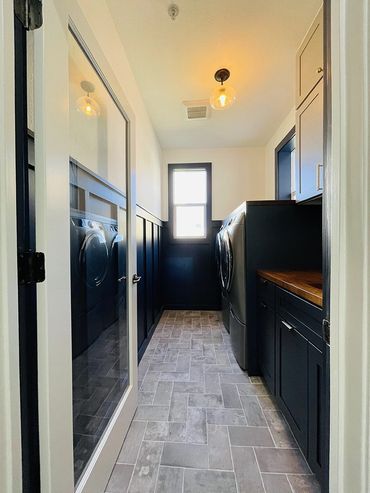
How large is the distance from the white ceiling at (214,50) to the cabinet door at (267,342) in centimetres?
216

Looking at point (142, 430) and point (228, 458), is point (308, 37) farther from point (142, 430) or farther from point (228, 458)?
point (142, 430)

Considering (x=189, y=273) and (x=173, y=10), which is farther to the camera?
(x=189, y=273)

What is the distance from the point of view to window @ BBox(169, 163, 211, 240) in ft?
14.2

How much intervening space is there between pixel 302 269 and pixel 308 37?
1.77 m

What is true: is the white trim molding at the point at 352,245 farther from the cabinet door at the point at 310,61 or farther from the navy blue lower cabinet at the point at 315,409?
the cabinet door at the point at 310,61

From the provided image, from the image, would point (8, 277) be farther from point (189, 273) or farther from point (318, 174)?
point (189, 273)

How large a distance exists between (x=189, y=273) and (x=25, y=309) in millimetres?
3666

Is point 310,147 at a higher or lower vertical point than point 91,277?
higher

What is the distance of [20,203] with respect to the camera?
0.68m

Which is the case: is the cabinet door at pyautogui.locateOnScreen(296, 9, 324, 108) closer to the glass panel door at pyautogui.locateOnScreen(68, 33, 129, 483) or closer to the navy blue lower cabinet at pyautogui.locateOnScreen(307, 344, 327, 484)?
the glass panel door at pyautogui.locateOnScreen(68, 33, 129, 483)

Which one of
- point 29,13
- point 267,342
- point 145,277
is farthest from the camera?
point 145,277

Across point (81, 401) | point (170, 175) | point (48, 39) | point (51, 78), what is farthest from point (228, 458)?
point (170, 175)

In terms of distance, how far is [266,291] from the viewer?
187 centimetres

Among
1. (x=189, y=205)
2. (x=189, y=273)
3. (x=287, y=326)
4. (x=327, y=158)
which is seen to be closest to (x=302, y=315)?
(x=287, y=326)
